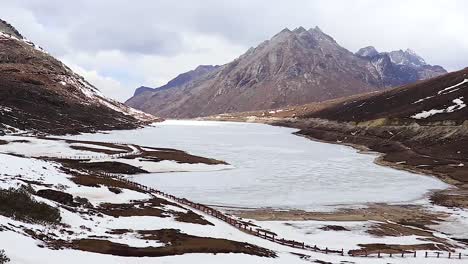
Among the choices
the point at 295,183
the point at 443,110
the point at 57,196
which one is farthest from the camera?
the point at 443,110

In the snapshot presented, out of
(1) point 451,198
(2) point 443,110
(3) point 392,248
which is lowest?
(3) point 392,248

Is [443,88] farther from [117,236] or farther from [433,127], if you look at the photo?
[117,236]

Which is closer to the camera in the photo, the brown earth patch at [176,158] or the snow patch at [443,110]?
the brown earth patch at [176,158]

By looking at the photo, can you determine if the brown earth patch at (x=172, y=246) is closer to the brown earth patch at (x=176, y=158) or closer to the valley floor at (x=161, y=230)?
the valley floor at (x=161, y=230)

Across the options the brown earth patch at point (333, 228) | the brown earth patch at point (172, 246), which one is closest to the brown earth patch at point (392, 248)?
the brown earth patch at point (333, 228)

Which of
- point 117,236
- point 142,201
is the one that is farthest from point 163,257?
point 142,201

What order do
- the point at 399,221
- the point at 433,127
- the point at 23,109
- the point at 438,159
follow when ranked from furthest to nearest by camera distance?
the point at 23,109, the point at 433,127, the point at 438,159, the point at 399,221

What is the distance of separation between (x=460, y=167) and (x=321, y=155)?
3585 centimetres

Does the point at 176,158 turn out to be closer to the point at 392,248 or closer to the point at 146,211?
the point at 146,211

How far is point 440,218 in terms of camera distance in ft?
204

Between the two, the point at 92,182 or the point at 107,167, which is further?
the point at 107,167

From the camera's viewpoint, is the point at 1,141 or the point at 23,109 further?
the point at 23,109

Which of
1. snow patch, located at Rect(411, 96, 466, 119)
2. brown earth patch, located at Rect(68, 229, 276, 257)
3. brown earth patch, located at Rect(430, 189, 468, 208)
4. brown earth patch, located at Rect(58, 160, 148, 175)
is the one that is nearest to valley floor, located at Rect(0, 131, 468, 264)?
brown earth patch, located at Rect(68, 229, 276, 257)

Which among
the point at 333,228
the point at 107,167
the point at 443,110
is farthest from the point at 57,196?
the point at 443,110
